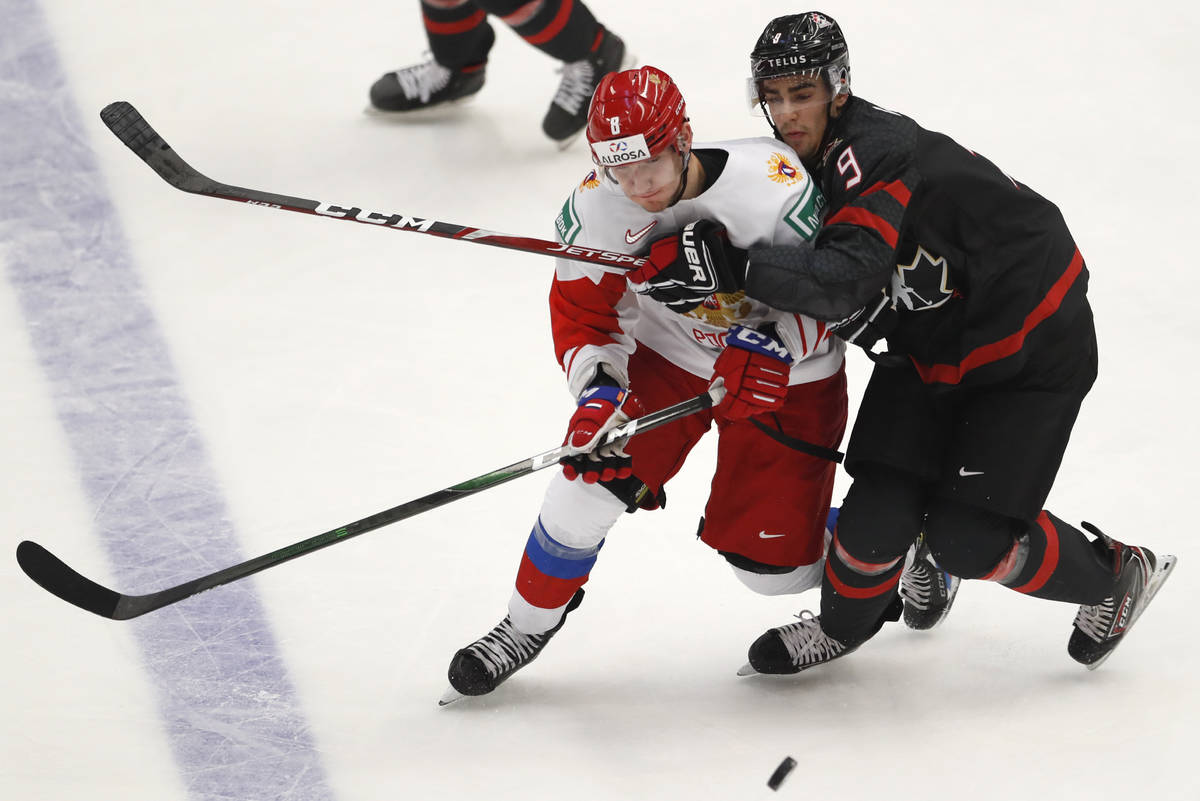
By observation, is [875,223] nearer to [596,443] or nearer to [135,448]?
[596,443]

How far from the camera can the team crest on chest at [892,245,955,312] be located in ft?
7.72

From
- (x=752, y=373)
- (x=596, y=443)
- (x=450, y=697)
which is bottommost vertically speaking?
(x=450, y=697)

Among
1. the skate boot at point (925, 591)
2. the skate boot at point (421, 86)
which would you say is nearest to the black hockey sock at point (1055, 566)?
the skate boot at point (925, 591)

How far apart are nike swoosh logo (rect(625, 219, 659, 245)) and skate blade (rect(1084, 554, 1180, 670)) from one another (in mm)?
1251

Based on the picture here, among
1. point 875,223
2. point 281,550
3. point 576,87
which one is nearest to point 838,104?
point 875,223

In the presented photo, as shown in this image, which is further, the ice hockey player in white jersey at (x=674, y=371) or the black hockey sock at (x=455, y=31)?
the black hockey sock at (x=455, y=31)

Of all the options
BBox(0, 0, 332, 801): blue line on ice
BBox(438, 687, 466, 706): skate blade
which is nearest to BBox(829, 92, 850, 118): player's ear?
BBox(438, 687, 466, 706): skate blade

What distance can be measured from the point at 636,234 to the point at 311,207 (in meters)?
0.60

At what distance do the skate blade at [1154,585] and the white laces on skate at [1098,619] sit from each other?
0.17 feet

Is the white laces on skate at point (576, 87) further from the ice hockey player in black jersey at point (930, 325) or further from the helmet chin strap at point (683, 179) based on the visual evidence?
the helmet chin strap at point (683, 179)

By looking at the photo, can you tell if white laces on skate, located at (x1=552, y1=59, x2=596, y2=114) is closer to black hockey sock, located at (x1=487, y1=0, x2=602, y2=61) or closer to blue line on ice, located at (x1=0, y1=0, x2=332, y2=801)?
black hockey sock, located at (x1=487, y1=0, x2=602, y2=61)

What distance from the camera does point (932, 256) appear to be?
7.70 ft

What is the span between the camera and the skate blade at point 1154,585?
278 centimetres

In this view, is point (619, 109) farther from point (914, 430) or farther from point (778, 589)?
point (778, 589)
